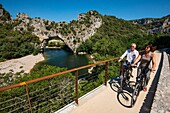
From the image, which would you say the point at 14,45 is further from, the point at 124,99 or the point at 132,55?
the point at 124,99

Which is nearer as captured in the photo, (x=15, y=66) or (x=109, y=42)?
(x=109, y=42)

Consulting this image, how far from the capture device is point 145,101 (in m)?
3.27

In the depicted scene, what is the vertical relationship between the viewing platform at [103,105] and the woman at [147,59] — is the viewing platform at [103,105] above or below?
below

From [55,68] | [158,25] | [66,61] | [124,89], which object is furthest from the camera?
[158,25]

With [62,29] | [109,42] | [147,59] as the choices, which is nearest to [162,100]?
[147,59]

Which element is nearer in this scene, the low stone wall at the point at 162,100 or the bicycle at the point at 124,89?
the low stone wall at the point at 162,100

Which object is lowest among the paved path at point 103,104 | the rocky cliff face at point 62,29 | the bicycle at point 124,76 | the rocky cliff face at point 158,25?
the paved path at point 103,104

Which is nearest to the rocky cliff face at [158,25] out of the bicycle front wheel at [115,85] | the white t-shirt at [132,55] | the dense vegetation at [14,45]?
the dense vegetation at [14,45]

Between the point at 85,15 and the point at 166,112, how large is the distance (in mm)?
48920

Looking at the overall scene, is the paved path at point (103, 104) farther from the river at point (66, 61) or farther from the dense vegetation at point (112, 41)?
the river at point (66, 61)

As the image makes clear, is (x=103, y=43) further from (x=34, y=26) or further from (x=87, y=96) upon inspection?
(x=34, y=26)

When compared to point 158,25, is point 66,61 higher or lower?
lower

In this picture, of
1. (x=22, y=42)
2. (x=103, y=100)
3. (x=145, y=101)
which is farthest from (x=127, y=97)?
(x=22, y=42)

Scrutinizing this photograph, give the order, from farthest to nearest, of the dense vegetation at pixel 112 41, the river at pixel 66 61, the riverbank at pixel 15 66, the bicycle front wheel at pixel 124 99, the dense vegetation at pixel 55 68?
the river at pixel 66 61 < the riverbank at pixel 15 66 < the dense vegetation at pixel 112 41 < the dense vegetation at pixel 55 68 < the bicycle front wheel at pixel 124 99
